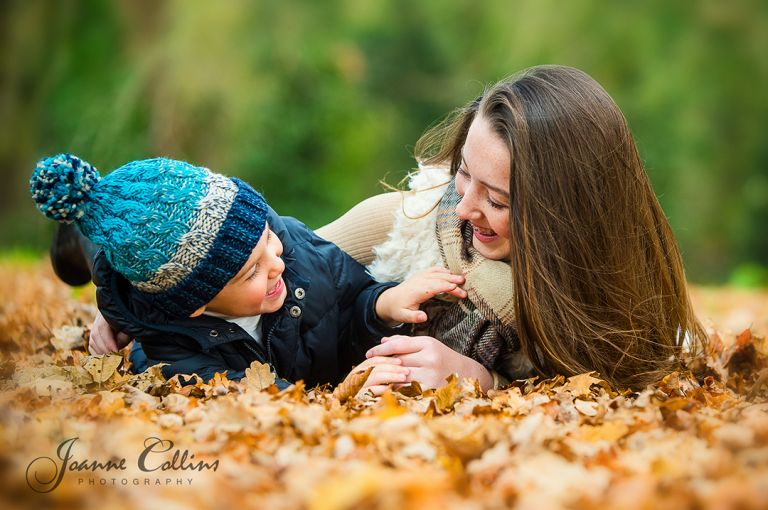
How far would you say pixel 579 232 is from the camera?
2.97m

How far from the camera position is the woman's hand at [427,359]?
2895mm

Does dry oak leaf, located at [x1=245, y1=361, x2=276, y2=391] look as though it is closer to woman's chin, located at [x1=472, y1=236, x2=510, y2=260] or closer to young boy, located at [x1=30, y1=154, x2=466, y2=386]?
young boy, located at [x1=30, y1=154, x2=466, y2=386]

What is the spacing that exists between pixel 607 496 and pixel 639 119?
1518cm

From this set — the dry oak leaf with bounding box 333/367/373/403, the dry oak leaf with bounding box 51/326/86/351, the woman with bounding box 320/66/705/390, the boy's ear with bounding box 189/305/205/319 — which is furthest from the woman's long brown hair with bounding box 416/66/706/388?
the dry oak leaf with bounding box 51/326/86/351

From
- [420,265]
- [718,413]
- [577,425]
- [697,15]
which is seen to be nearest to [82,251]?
[420,265]

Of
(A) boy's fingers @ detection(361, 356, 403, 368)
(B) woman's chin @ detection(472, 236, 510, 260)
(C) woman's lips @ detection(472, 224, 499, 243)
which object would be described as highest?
(C) woman's lips @ detection(472, 224, 499, 243)

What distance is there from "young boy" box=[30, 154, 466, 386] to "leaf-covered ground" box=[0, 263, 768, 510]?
0.23m

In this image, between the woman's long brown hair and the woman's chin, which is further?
the woman's chin

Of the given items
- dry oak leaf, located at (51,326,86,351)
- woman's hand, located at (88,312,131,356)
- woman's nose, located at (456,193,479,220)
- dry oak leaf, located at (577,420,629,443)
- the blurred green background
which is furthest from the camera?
the blurred green background

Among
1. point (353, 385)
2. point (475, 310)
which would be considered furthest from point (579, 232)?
point (353, 385)

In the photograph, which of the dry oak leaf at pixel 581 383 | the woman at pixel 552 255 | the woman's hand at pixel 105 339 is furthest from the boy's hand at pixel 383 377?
the woman's hand at pixel 105 339

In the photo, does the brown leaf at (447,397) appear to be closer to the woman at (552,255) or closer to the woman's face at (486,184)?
the woman at (552,255)

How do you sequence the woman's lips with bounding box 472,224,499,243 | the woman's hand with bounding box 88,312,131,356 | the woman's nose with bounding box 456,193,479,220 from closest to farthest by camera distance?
the woman's nose with bounding box 456,193,479,220
the woman's lips with bounding box 472,224,499,243
the woman's hand with bounding box 88,312,131,356

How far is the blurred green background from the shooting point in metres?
11.4
